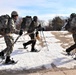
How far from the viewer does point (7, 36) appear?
9.90 metres

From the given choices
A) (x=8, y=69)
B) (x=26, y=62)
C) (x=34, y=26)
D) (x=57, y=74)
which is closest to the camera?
(x=57, y=74)

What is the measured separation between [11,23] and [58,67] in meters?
2.28

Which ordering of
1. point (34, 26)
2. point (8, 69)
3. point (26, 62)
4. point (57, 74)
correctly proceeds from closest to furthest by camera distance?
point (57, 74), point (8, 69), point (26, 62), point (34, 26)

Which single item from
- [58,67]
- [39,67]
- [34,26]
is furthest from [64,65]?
[34,26]

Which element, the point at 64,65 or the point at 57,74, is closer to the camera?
the point at 57,74

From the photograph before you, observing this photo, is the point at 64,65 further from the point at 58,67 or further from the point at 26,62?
the point at 26,62

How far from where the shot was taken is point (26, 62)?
1045cm

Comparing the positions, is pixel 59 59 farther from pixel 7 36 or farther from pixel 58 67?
pixel 7 36

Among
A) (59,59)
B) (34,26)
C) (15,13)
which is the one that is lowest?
(59,59)

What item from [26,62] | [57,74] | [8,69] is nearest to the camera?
[57,74]

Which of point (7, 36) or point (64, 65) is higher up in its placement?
point (7, 36)

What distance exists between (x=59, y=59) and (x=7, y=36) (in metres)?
2.45

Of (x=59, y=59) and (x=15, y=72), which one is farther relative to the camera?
(x=59, y=59)

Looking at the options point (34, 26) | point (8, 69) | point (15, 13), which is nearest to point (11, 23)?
point (15, 13)
